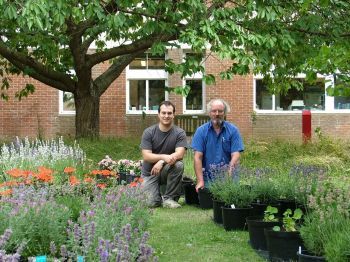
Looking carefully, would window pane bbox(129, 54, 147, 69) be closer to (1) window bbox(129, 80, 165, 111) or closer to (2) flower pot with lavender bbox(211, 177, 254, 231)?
(1) window bbox(129, 80, 165, 111)

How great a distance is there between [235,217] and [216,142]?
1.99 meters

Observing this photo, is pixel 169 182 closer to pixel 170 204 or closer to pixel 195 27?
pixel 170 204

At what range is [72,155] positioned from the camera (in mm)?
9867

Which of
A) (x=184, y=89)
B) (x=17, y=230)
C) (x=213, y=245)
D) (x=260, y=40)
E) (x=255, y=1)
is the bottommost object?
Answer: (x=213, y=245)

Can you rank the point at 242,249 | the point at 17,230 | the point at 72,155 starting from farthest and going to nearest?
the point at 72,155
the point at 242,249
the point at 17,230

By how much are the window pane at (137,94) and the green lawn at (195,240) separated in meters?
14.4

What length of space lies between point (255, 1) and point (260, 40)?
71 centimetres

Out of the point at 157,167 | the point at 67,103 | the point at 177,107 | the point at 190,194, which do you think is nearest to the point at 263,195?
the point at 157,167

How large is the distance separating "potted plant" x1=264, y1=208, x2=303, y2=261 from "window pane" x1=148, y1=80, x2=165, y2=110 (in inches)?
667

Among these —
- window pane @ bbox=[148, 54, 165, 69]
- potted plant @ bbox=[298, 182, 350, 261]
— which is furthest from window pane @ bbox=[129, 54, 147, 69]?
potted plant @ bbox=[298, 182, 350, 261]

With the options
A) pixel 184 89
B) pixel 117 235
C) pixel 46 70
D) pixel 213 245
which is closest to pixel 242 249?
pixel 213 245

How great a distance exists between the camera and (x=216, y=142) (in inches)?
330

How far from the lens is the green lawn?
556 centimetres

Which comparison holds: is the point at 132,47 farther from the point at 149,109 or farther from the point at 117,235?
the point at 117,235
